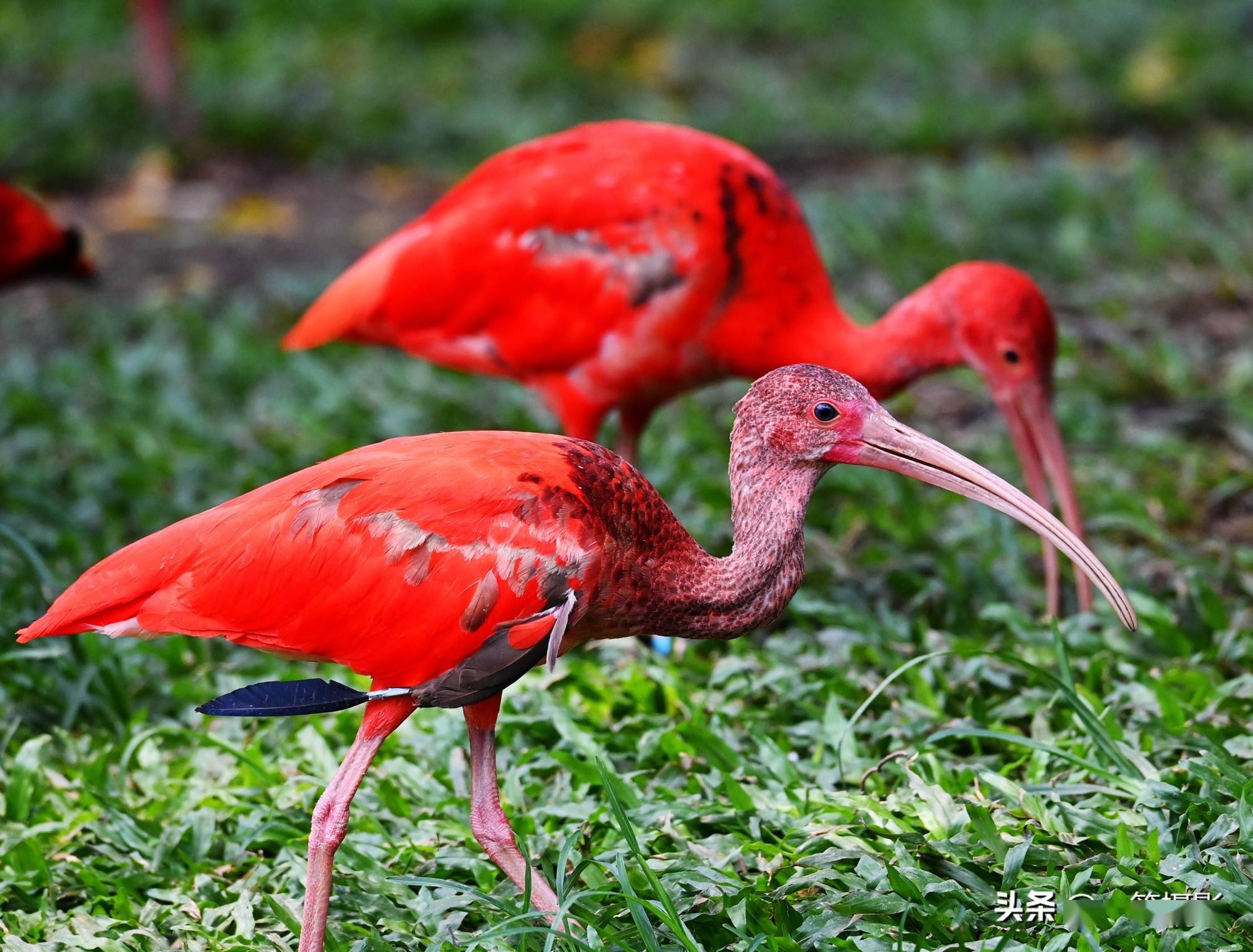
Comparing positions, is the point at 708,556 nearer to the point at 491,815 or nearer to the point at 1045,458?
the point at 491,815

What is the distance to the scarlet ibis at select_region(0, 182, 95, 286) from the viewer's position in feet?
21.7

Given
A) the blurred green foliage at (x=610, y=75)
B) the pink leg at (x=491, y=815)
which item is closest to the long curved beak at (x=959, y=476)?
the pink leg at (x=491, y=815)

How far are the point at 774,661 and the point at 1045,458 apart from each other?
1.03 m

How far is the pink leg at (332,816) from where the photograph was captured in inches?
129

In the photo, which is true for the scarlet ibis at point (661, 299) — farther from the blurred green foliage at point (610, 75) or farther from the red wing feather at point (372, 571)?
the blurred green foliage at point (610, 75)

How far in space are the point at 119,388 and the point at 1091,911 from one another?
483 cm

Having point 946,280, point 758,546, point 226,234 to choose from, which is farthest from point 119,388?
point 758,546

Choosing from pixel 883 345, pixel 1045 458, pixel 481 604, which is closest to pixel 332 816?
pixel 481 604

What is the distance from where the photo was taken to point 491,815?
11.6 feet

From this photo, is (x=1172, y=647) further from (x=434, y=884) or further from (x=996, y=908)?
(x=434, y=884)

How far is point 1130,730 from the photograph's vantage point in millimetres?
4070

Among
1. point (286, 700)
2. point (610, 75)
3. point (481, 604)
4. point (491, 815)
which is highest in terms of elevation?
point (610, 75)

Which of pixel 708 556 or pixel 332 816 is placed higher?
pixel 708 556

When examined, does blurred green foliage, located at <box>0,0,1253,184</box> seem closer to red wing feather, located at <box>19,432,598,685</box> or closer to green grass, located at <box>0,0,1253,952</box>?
green grass, located at <box>0,0,1253,952</box>
